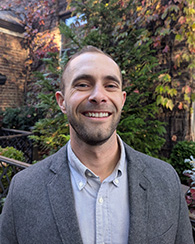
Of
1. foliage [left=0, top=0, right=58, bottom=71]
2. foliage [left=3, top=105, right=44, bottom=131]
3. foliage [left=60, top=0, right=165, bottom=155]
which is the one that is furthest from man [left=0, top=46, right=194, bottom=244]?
foliage [left=0, top=0, right=58, bottom=71]

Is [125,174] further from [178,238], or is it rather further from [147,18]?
[147,18]

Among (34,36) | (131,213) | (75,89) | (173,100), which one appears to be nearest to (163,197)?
(131,213)

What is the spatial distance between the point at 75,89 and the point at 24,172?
66 centimetres

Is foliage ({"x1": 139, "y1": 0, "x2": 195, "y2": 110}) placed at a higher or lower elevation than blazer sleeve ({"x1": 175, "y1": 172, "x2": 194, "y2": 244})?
higher

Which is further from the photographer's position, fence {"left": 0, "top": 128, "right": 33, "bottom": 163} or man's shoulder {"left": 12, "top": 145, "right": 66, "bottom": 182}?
fence {"left": 0, "top": 128, "right": 33, "bottom": 163}

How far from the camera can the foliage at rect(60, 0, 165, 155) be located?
3414mm

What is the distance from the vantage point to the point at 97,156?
1.21m

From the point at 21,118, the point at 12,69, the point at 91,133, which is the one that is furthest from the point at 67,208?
A: the point at 12,69

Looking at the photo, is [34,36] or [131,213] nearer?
[131,213]

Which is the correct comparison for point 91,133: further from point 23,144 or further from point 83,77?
point 23,144

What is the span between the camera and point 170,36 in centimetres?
432

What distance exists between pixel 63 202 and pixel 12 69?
335 inches

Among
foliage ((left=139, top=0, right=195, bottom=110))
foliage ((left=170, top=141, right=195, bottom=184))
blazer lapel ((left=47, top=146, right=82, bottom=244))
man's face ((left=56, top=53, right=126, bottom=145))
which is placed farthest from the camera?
foliage ((left=139, top=0, right=195, bottom=110))

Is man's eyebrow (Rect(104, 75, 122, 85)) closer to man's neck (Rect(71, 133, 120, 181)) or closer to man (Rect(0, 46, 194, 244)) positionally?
man (Rect(0, 46, 194, 244))
